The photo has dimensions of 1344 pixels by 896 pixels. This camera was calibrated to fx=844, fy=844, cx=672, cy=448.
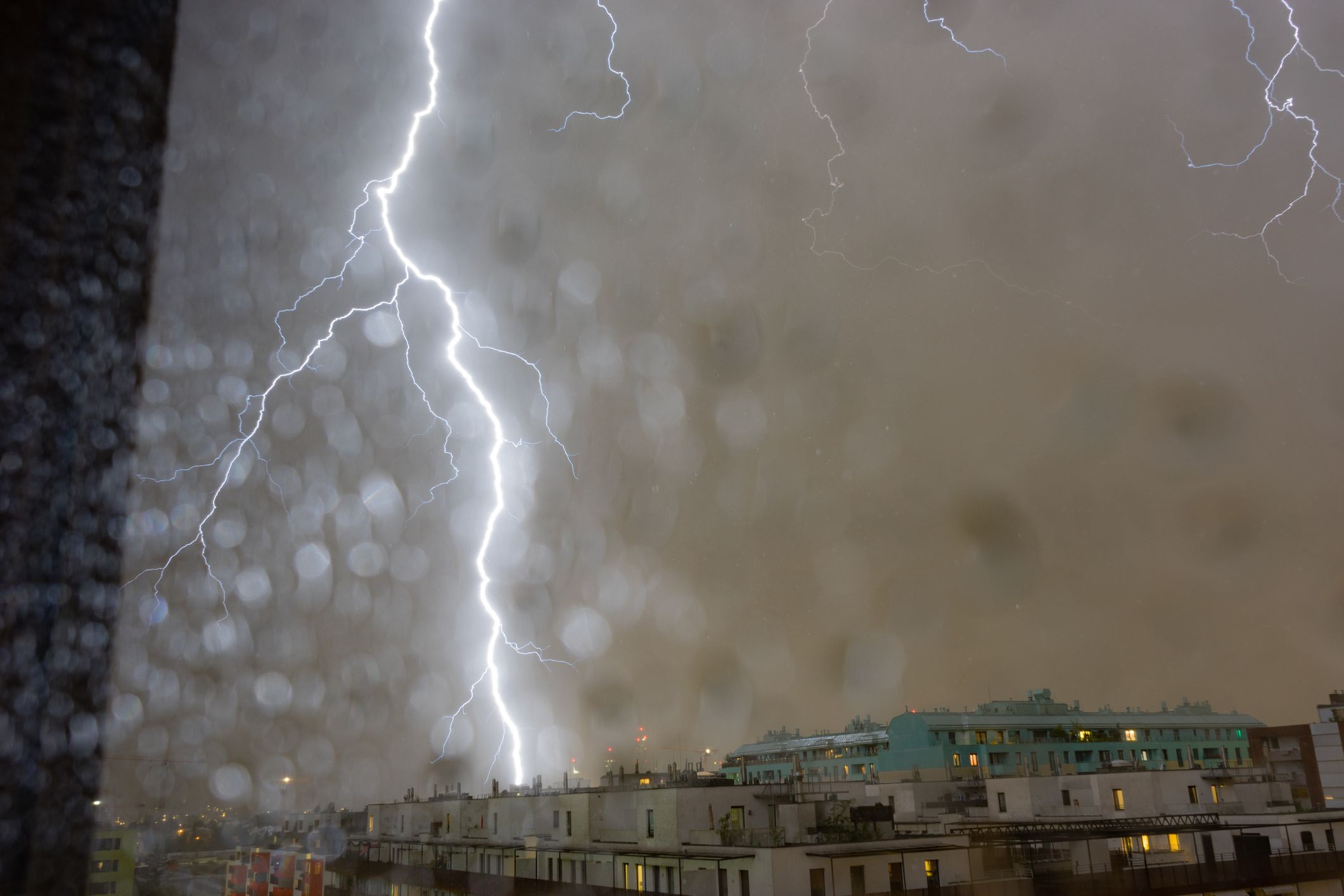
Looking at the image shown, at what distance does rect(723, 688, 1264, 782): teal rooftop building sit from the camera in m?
22.8

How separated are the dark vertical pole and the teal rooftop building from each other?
72.5 ft

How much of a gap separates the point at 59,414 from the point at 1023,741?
88.4 feet

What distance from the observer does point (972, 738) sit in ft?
76.9

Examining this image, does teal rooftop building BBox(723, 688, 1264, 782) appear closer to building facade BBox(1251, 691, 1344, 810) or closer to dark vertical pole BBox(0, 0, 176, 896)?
building facade BBox(1251, 691, 1344, 810)

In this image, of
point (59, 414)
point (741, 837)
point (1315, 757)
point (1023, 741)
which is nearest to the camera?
point (59, 414)

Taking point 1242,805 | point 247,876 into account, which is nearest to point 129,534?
point 247,876

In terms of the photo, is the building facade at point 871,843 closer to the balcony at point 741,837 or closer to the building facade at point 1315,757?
the balcony at point 741,837

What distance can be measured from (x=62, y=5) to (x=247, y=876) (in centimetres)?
538

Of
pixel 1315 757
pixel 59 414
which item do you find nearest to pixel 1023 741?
pixel 1315 757

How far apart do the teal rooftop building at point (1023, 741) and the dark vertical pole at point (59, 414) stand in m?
22.1

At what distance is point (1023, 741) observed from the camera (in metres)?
24.0

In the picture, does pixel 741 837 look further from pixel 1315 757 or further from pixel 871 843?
pixel 1315 757

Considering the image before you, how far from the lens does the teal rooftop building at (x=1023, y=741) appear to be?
22797mm

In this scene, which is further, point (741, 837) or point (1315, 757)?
point (1315, 757)
